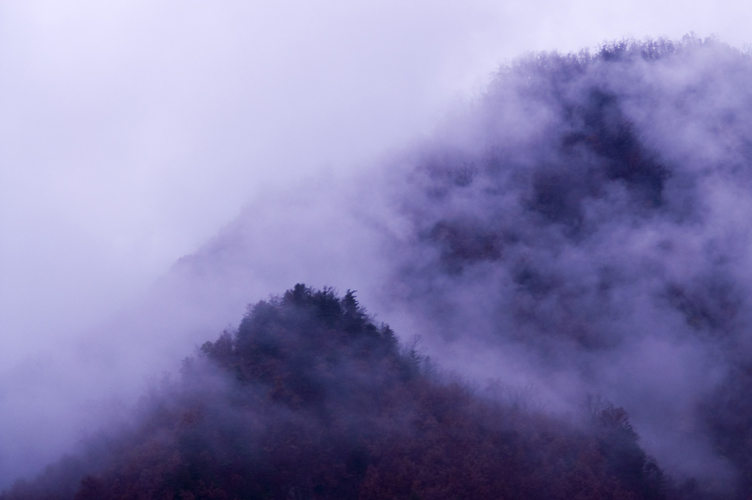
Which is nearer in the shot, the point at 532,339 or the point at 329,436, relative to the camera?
the point at 329,436

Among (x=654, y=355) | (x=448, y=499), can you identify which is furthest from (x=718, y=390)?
(x=448, y=499)

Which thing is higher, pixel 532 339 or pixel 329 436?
pixel 532 339

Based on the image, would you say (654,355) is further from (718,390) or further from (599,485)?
(599,485)

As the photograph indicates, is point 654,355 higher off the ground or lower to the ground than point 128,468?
higher

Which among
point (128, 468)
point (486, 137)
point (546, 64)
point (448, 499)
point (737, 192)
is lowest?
point (128, 468)

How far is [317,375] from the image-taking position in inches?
980

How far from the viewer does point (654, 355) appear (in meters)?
34.3

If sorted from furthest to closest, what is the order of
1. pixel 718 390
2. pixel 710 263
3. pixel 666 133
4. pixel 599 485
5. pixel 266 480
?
pixel 666 133
pixel 710 263
pixel 718 390
pixel 599 485
pixel 266 480

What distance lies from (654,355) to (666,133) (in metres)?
17.5

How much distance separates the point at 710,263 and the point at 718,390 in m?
8.70

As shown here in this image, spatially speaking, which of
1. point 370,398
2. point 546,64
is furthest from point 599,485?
point 546,64

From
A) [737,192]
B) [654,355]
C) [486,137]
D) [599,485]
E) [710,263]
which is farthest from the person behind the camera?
[486,137]

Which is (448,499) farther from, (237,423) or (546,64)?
(546,64)

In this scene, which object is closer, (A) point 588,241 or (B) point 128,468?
(B) point 128,468
